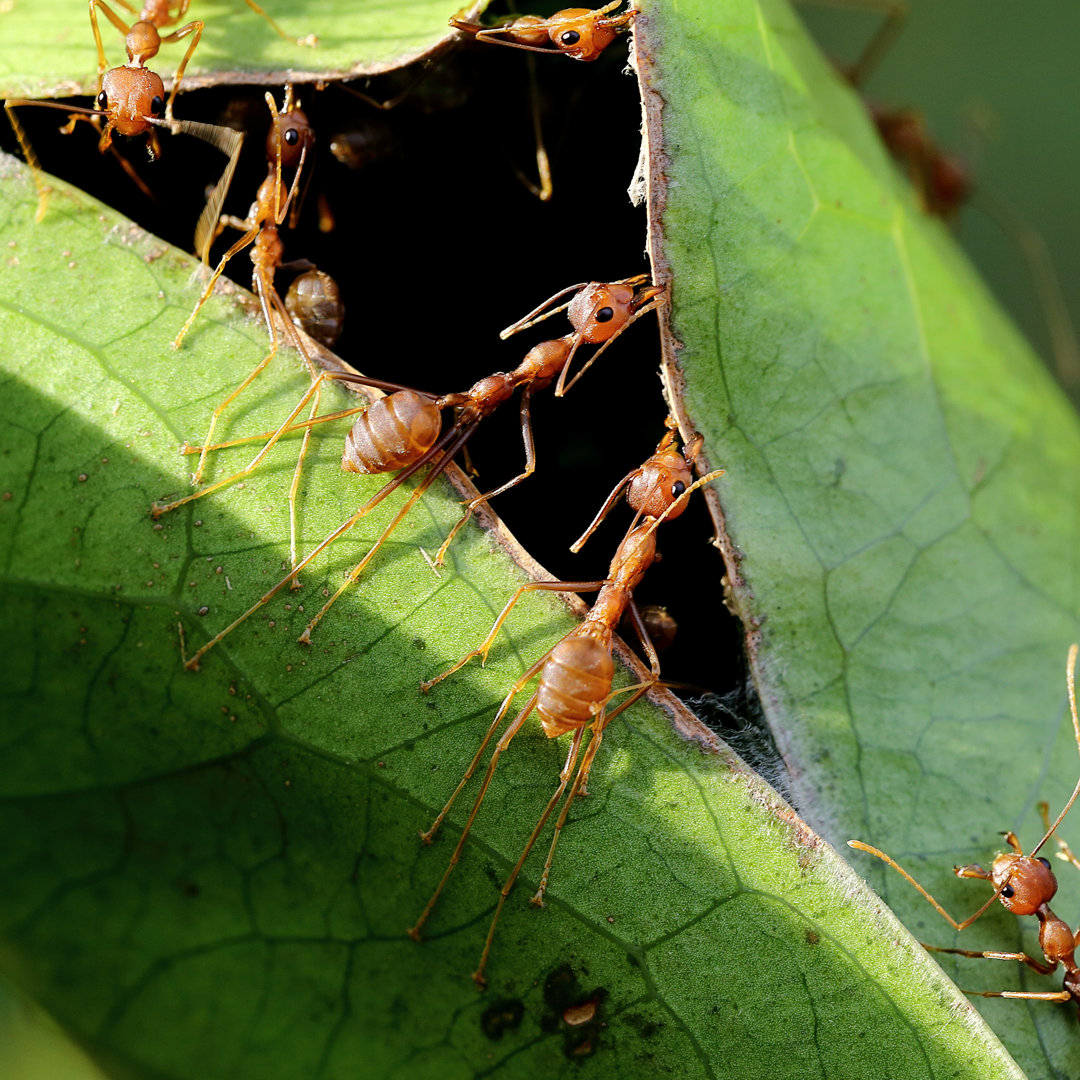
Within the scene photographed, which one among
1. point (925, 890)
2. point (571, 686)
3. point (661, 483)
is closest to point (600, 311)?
point (661, 483)

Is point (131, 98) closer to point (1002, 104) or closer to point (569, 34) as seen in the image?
point (569, 34)

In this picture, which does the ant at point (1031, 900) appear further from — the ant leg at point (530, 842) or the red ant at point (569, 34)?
the red ant at point (569, 34)

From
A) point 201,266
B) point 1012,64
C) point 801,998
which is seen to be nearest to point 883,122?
point 1012,64

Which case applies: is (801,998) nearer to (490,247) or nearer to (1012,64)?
(490,247)

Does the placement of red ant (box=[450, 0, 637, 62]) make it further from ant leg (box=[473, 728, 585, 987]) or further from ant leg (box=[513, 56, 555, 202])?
ant leg (box=[473, 728, 585, 987])

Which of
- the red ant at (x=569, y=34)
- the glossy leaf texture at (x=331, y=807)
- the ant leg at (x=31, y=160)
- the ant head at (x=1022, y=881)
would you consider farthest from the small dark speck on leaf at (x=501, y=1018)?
the red ant at (x=569, y=34)
